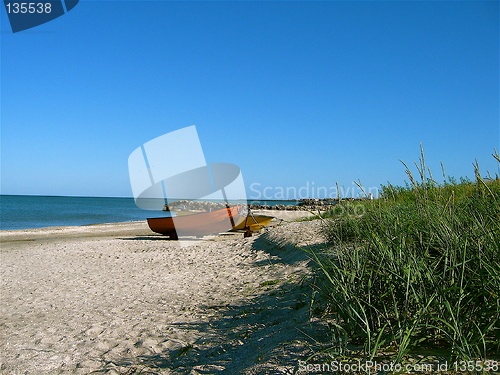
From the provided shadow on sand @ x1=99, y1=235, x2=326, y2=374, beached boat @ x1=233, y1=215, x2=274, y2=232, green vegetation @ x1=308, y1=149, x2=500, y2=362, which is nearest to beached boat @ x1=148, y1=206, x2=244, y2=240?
beached boat @ x1=233, y1=215, x2=274, y2=232

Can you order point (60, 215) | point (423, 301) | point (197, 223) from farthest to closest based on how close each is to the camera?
point (60, 215) < point (197, 223) < point (423, 301)

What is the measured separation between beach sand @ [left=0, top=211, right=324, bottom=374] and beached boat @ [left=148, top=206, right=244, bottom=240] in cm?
524

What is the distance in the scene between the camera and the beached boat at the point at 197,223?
14281mm

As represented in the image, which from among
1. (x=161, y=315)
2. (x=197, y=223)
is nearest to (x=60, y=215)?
(x=197, y=223)

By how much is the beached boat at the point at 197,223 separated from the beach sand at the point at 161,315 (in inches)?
206

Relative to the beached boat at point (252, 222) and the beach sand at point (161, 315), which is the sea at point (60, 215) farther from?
the beach sand at point (161, 315)

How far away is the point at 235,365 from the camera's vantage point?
2922 mm

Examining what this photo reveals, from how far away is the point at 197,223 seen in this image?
14.4 meters

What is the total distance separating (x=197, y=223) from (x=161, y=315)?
32.0 feet

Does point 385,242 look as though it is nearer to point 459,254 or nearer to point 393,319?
point 459,254

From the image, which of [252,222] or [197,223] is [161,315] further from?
[252,222]

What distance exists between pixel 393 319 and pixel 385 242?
799mm

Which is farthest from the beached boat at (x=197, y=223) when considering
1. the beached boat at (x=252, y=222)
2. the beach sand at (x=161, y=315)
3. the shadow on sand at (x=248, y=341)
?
the shadow on sand at (x=248, y=341)

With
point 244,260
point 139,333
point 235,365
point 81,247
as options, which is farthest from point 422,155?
point 81,247
